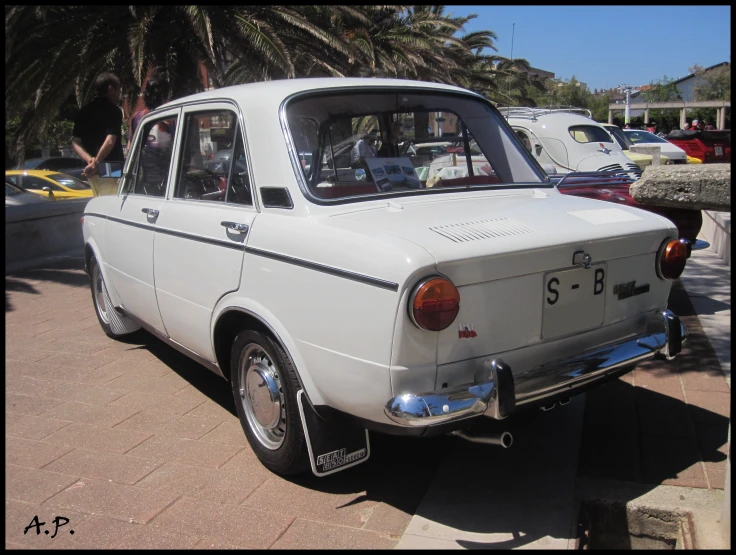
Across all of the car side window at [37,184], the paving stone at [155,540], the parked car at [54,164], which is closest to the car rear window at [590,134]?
the paving stone at [155,540]

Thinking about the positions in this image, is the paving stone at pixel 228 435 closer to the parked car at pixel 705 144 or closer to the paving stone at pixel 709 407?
the paving stone at pixel 709 407

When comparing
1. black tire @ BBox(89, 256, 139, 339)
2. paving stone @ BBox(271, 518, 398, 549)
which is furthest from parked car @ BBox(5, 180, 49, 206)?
paving stone @ BBox(271, 518, 398, 549)

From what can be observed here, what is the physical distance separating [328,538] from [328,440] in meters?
0.42

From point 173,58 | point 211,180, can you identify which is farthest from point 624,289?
point 173,58

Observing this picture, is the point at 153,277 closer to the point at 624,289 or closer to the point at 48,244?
the point at 624,289

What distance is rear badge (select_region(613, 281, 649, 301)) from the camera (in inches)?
132

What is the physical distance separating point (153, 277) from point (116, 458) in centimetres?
116

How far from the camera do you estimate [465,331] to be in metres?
2.83

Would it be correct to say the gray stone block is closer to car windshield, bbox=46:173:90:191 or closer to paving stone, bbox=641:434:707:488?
paving stone, bbox=641:434:707:488

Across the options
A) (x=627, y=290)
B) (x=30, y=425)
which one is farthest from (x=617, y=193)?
(x=30, y=425)

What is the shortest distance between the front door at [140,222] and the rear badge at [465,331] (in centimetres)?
238

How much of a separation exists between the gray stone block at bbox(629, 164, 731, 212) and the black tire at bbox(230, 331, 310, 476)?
1.79 metres

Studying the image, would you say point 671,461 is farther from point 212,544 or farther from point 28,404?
point 28,404

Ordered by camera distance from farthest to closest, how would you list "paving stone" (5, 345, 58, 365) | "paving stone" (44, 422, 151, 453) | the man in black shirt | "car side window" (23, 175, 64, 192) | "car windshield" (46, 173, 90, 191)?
"car windshield" (46, 173, 90, 191) < "car side window" (23, 175, 64, 192) < the man in black shirt < "paving stone" (5, 345, 58, 365) < "paving stone" (44, 422, 151, 453)
